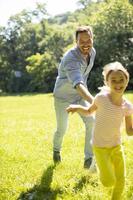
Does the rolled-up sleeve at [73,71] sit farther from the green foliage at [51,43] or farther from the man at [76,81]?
the green foliage at [51,43]

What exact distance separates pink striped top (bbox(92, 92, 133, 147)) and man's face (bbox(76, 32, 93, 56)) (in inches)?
76.1

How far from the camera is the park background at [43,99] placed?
6.85 metres

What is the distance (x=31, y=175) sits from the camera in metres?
7.52

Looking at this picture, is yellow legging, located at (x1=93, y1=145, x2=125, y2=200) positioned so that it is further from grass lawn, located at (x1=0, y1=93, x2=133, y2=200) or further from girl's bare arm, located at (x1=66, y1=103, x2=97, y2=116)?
grass lawn, located at (x1=0, y1=93, x2=133, y2=200)

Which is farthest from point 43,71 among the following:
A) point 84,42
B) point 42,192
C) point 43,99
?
point 42,192

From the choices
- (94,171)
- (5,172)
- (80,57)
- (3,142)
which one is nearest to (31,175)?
(5,172)

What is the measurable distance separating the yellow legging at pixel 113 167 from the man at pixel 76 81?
4.40 feet

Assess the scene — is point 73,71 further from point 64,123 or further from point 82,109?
point 82,109

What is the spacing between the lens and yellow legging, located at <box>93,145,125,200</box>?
5.34 meters

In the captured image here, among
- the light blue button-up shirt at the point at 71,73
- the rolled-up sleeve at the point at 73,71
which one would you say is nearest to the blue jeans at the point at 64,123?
the light blue button-up shirt at the point at 71,73

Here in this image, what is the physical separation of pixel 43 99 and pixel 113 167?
2764 centimetres

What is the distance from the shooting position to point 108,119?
5.44m

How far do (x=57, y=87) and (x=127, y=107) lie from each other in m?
2.63

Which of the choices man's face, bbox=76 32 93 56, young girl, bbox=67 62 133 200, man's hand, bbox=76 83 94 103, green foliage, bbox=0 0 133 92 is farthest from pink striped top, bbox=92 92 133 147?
green foliage, bbox=0 0 133 92
